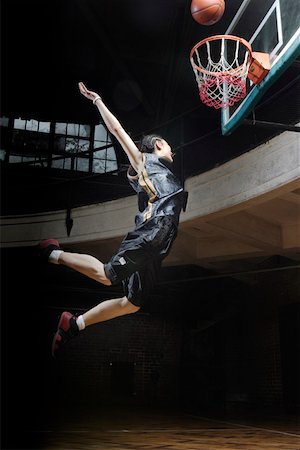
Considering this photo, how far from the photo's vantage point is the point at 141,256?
366cm

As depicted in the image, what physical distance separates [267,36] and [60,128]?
21.7 feet

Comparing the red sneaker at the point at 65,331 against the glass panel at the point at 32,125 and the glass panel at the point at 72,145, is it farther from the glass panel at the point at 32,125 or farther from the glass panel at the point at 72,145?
the glass panel at the point at 32,125

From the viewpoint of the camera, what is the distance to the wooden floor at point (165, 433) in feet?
12.7

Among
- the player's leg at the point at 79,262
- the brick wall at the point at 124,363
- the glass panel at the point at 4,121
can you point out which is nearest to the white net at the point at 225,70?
the player's leg at the point at 79,262

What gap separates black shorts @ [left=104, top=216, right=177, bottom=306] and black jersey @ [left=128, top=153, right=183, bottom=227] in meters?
0.08

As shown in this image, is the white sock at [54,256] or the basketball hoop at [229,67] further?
the white sock at [54,256]

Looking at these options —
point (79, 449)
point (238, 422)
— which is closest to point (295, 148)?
point (79, 449)

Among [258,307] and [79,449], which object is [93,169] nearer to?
[258,307]

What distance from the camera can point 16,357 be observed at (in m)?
7.34

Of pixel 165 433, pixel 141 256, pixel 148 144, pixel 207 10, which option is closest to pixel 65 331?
pixel 141 256

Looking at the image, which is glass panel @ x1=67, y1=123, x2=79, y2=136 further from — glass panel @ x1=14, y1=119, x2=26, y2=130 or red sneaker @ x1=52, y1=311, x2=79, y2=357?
red sneaker @ x1=52, y1=311, x2=79, y2=357

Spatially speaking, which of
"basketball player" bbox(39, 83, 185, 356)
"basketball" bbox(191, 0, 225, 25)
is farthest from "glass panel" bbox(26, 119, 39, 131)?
"basketball" bbox(191, 0, 225, 25)

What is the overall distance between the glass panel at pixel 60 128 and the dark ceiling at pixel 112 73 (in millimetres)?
121

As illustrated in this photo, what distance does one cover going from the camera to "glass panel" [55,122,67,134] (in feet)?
31.6
